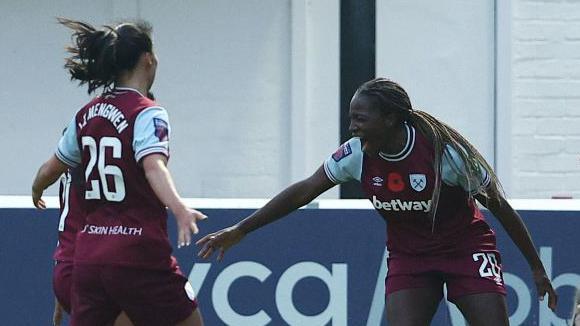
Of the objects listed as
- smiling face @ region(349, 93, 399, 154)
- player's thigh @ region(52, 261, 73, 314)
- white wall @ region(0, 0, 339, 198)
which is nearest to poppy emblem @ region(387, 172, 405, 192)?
smiling face @ region(349, 93, 399, 154)

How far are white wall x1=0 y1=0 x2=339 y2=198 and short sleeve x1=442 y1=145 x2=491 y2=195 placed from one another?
4.29 metres

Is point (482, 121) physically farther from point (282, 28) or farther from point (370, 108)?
point (370, 108)

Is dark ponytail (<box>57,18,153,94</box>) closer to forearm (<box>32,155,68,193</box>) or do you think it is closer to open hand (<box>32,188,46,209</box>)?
forearm (<box>32,155,68,193</box>)

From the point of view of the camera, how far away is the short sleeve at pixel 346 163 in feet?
19.6

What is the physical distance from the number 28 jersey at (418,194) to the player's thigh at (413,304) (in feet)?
0.50

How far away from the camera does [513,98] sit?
1022 cm

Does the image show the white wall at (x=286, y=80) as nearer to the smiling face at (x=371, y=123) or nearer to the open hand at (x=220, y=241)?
the open hand at (x=220, y=241)

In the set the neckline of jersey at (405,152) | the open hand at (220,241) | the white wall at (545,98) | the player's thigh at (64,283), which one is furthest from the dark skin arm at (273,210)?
the white wall at (545,98)

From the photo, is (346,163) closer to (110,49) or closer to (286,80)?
(110,49)

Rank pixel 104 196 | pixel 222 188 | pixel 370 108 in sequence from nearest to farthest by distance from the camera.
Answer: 1. pixel 104 196
2. pixel 370 108
3. pixel 222 188

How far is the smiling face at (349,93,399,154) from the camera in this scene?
5.78m

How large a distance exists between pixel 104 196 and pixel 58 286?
778 millimetres

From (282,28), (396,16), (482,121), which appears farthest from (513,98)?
(282,28)

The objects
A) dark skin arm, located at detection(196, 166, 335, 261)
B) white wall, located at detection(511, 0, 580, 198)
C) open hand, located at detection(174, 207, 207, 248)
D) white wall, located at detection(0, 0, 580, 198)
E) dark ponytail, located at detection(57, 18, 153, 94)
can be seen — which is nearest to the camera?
open hand, located at detection(174, 207, 207, 248)
